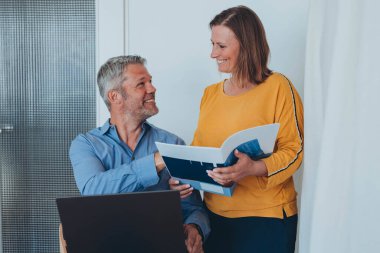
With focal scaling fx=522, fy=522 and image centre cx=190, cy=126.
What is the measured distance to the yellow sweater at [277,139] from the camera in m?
1.50

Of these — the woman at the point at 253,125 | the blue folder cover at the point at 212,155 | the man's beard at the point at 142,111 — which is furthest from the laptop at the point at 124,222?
the man's beard at the point at 142,111

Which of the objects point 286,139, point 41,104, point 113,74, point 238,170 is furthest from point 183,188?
point 41,104

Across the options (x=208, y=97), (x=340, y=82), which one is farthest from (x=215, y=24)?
(x=340, y=82)

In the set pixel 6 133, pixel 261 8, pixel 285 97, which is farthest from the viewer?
pixel 6 133

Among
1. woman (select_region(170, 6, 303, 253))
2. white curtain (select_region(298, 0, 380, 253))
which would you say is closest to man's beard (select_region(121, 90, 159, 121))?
woman (select_region(170, 6, 303, 253))

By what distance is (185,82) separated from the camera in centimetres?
247

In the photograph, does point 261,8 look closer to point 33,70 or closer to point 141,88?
point 141,88

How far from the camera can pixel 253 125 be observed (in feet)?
5.08

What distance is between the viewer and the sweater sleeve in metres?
1.48

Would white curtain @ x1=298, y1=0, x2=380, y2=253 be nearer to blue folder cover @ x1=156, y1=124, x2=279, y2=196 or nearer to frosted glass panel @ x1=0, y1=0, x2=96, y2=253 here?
blue folder cover @ x1=156, y1=124, x2=279, y2=196

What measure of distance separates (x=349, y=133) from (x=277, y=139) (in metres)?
0.69

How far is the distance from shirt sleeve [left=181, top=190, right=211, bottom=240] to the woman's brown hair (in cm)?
43

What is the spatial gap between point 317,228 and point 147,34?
1.71 meters

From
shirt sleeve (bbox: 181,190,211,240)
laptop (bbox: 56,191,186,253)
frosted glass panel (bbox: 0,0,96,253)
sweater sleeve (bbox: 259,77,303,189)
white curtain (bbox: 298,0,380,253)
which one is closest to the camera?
white curtain (bbox: 298,0,380,253)
